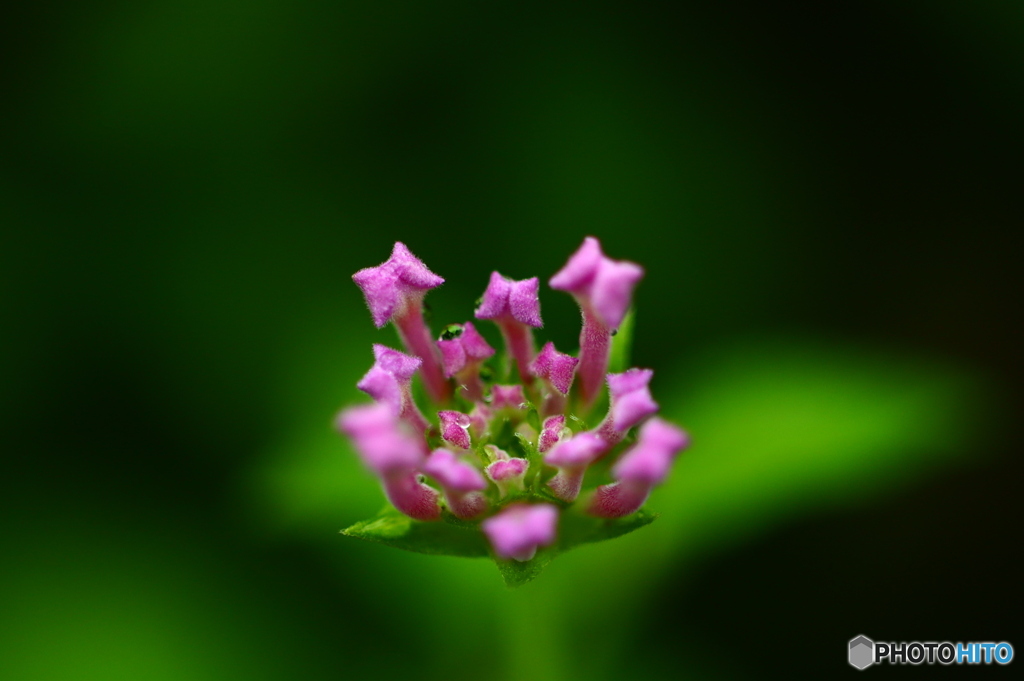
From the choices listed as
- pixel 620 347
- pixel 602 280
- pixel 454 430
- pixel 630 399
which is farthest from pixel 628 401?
pixel 620 347

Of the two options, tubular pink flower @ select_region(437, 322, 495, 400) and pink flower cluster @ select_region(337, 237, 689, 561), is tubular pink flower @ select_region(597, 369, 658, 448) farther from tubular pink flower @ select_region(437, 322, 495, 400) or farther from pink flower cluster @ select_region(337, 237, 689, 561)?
tubular pink flower @ select_region(437, 322, 495, 400)

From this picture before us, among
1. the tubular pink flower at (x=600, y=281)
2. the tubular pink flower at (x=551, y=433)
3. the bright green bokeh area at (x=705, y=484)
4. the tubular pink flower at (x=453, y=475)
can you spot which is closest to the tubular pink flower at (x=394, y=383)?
the tubular pink flower at (x=453, y=475)

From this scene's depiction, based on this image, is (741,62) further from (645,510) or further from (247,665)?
(247,665)

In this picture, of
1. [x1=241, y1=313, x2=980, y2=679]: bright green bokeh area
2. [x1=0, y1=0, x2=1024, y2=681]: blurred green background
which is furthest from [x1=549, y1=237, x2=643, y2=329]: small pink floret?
[x1=0, y1=0, x2=1024, y2=681]: blurred green background

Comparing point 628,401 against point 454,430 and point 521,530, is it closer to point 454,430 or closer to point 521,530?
point 521,530

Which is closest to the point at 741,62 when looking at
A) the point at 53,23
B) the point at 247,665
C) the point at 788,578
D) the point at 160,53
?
the point at 788,578

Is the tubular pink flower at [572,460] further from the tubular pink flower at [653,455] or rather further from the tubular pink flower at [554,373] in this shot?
the tubular pink flower at [554,373]
